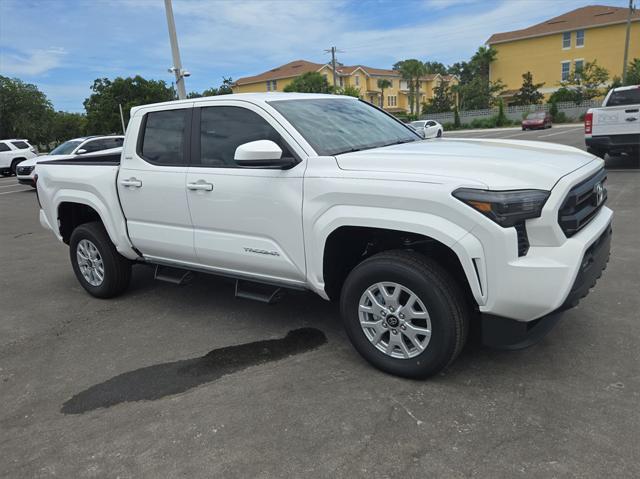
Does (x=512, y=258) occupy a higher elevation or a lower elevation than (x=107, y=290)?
higher

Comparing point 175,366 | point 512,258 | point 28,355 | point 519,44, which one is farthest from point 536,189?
point 519,44

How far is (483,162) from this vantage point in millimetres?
3041

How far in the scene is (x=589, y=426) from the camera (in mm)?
2750

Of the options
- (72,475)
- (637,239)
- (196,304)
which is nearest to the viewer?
(72,475)

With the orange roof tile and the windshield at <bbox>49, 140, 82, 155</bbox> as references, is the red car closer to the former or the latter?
the orange roof tile

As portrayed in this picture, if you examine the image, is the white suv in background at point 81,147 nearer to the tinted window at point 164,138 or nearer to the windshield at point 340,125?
the tinted window at point 164,138

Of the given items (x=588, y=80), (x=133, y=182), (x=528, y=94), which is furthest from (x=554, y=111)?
(x=133, y=182)

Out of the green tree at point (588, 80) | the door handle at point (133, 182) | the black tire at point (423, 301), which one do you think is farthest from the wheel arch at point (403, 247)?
the green tree at point (588, 80)

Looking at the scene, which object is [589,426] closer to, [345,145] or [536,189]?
[536,189]

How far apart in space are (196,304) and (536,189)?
3.34 metres

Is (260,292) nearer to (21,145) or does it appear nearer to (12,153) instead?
(12,153)

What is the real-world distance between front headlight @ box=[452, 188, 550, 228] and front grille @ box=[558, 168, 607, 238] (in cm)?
19

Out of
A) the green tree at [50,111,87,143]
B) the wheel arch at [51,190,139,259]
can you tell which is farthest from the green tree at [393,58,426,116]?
the wheel arch at [51,190,139,259]

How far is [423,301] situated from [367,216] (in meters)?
0.60
